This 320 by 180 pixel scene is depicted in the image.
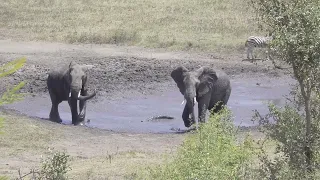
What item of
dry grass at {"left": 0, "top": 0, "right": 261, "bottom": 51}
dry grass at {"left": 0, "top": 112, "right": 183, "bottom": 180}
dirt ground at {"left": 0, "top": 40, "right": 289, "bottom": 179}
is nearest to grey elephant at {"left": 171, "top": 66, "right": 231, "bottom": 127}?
dirt ground at {"left": 0, "top": 40, "right": 289, "bottom": 179}

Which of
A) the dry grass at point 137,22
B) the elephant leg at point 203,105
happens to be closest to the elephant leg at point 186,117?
the elephant leg at point 203,105

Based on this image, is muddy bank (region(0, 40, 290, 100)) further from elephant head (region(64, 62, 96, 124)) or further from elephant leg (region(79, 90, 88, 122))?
elephant leg (region(79, 90, 88, 122))

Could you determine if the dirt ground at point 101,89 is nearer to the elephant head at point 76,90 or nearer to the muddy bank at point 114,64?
the muddy bank at point 114,64

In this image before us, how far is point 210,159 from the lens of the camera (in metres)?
8.88

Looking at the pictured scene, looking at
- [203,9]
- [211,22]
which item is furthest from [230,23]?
[203,9]

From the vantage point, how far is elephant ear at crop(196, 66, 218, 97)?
1981 cm

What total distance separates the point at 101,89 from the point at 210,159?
1589cm

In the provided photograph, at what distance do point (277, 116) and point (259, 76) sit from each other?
52.9ft

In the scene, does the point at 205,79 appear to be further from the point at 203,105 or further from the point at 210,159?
the point at 210,159

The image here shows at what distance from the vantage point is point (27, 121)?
1878cm

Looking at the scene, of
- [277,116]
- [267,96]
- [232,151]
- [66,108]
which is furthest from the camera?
[267,96]

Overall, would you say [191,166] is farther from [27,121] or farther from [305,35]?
[27,121]

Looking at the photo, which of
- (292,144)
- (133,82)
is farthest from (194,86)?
(292,144)

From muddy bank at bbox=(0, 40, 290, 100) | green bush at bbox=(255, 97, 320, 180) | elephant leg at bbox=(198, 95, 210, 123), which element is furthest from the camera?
muddy bank at bbox=(0, 40, 290, 100)
